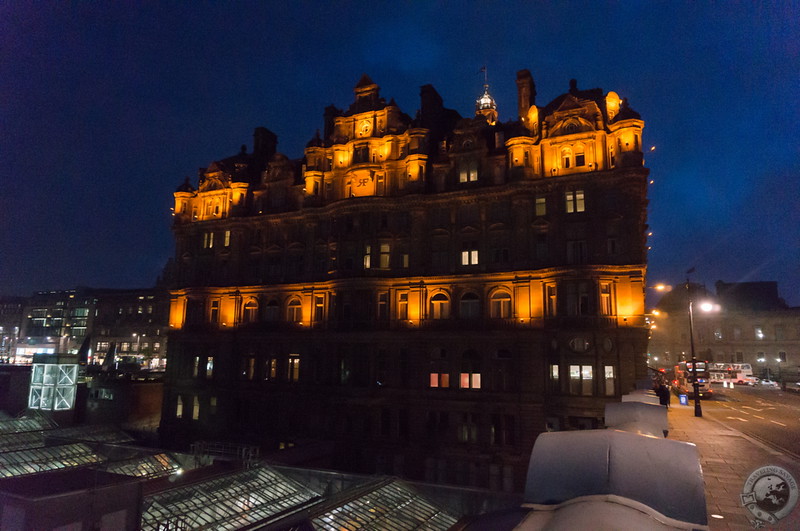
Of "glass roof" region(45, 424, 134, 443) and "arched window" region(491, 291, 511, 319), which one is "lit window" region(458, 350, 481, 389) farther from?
"glass roof" region(45, 424, 134, 443)

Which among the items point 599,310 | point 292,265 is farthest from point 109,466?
point 599,310

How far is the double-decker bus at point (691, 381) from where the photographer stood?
5522 cm

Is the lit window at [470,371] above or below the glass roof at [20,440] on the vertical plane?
above

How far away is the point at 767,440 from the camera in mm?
25766

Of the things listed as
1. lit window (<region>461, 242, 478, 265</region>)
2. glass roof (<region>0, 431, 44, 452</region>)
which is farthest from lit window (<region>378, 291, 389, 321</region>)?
glass roof (<region>0, 431, 44, 452</region>)

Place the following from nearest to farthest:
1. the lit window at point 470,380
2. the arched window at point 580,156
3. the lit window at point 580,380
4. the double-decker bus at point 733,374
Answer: the lit window at point 580,380, the arched window at point 580,156, the lit window at point 470,380, the double-decker bus at point 733,374

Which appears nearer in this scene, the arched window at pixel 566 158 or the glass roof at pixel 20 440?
the glass roof at pixel 20 440

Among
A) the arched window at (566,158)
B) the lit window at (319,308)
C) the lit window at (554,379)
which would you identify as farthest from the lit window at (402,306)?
the arched window at (566,158)

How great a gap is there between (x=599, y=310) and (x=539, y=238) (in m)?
7.26

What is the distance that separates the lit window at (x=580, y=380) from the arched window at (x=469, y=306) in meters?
8.42

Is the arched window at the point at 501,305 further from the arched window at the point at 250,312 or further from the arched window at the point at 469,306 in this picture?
the arched window at the point at 250,312

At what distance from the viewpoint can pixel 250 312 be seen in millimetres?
49125

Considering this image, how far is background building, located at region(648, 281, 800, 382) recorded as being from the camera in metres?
91.0

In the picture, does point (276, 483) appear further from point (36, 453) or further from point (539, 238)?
point (539, 238)
